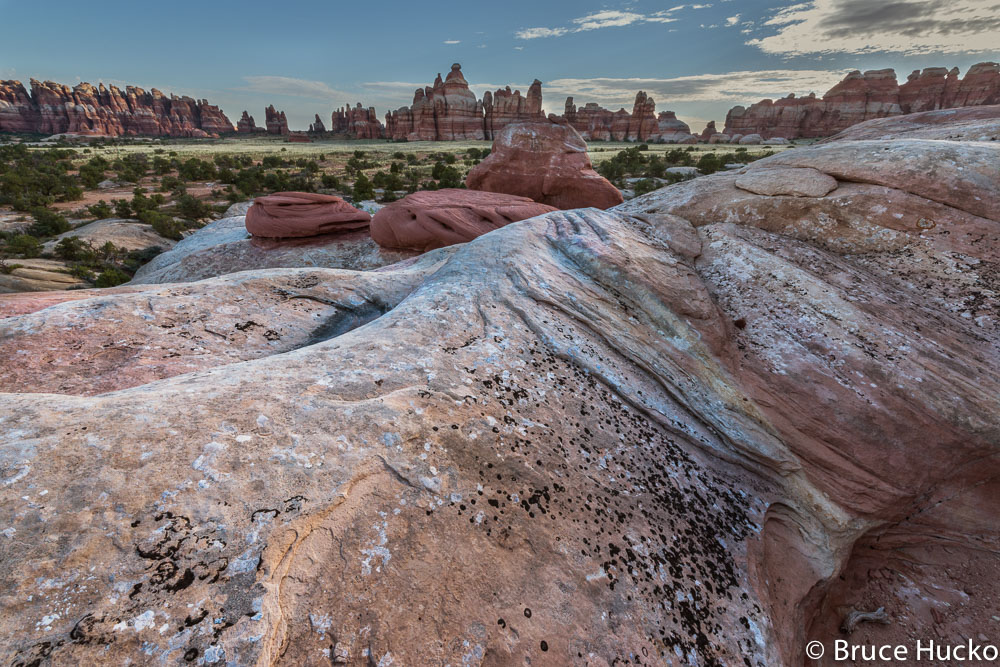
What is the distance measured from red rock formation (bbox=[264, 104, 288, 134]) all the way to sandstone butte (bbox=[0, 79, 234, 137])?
1647 centimetres

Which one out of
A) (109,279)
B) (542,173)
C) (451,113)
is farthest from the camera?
(451,113)

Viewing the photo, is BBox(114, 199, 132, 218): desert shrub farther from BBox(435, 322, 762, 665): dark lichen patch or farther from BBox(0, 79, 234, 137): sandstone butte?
BBox(0, 79, 234, 137): sandstone butte

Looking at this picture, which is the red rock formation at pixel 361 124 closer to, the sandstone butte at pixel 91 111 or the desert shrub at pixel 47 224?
the sandstone butte at pixel 91 111

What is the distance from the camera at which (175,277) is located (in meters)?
12.2

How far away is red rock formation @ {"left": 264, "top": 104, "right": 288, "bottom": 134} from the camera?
12150 centimetres

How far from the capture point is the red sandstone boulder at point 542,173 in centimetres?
1684

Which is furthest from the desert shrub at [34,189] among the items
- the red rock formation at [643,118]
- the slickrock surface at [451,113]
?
the red rock formation at [643,118]

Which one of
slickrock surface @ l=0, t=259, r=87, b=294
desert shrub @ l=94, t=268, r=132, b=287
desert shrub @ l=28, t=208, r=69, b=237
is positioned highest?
desert shrub @ l=28, t=208, r=69, b=237

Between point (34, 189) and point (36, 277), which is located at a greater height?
point (34, 189)

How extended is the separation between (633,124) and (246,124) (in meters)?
114

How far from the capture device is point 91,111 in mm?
94312

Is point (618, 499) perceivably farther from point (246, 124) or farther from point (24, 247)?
point (246, 124)

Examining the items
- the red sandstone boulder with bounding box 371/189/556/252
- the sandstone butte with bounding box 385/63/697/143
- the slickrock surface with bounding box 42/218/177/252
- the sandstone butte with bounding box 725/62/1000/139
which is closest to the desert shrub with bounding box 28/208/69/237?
the slickrock surface with bounding box 42/218/177/252

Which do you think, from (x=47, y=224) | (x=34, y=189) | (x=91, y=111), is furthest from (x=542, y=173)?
(x=91, y=111)
